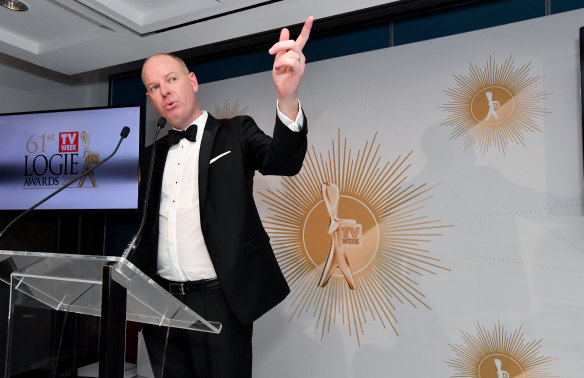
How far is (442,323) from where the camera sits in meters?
2.35

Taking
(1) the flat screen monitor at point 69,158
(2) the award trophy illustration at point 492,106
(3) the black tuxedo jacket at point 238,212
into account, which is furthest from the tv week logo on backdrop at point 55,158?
(2) the award trophy illustration at point 492,106

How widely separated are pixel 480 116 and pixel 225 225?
1.47m

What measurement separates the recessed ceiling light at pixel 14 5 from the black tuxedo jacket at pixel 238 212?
1.73 m

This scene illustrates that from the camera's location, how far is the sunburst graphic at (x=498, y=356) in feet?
7.00

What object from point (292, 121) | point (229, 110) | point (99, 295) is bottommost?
point (99, 295)

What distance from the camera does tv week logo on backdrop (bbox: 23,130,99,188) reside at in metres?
3.24

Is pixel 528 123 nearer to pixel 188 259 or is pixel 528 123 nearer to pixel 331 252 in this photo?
pixel 331 252

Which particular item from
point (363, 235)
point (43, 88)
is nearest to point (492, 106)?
point (363, 235)

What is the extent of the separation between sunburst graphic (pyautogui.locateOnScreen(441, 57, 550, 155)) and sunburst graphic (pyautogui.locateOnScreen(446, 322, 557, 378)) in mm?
888

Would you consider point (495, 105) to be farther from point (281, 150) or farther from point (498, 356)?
point (281, 150)

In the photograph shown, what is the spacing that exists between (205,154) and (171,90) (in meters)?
0.31

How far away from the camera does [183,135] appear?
1.78 m

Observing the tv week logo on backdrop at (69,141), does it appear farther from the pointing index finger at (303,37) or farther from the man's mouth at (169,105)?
the pointing index finger at (303,37)

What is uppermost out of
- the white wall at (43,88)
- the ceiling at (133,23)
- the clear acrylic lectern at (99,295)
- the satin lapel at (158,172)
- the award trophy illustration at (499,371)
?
the ceiling at (133,23)
